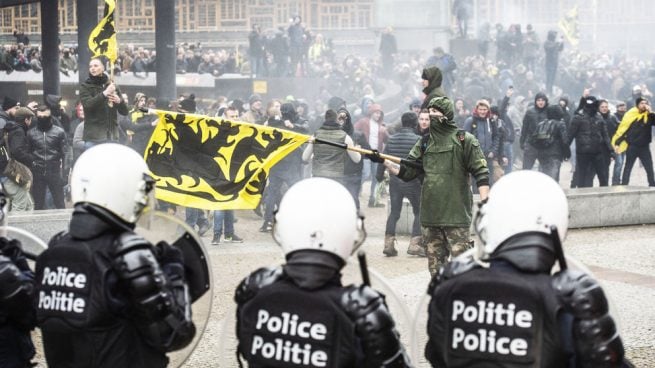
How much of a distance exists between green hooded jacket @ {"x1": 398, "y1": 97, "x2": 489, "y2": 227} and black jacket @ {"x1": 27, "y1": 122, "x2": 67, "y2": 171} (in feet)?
21.3

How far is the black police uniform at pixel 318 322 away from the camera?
3.84 m

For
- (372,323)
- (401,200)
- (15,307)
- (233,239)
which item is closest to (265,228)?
(233,239)

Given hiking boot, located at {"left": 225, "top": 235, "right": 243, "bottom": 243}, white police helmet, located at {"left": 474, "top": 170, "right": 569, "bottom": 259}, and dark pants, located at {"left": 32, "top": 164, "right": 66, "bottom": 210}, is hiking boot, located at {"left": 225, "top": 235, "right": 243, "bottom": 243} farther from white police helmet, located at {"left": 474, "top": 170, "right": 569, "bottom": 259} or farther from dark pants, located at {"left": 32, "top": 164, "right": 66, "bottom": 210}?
white police helmet, located at {"left": 474, "top": 170, "right": 569, "bottom": 259}

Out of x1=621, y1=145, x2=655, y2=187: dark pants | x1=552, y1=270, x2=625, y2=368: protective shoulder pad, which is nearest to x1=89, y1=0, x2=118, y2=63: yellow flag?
x1=621, y1=145, x2=655, y2=187: dark pants

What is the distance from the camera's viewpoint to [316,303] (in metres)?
3.87

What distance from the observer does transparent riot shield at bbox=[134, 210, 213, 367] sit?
4.70 m

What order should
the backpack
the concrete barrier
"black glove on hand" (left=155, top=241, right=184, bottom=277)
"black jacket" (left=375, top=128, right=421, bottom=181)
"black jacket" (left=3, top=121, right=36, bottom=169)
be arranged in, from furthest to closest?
1. the backpack
2. "black jacket" (left=3, top=121, right=36, bottom=169)
3. the concrete barrier
4. "black jacket" (left=375, top=128, right=421, bottom=181)
5. "black glove on hand" (left=155, top=241, right=184, bottom=277)

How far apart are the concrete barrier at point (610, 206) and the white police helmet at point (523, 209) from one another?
9.70 metres

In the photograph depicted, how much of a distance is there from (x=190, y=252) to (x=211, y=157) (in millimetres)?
4091

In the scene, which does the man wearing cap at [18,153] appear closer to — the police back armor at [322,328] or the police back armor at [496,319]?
the police back armor at [322,328]

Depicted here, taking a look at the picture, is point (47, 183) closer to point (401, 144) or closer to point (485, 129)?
point (401, 144)

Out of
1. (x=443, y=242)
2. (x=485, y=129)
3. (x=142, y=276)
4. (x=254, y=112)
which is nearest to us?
(x=142, y=276)

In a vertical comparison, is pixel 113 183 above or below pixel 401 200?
above

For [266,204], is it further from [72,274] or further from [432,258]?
[72,274]
